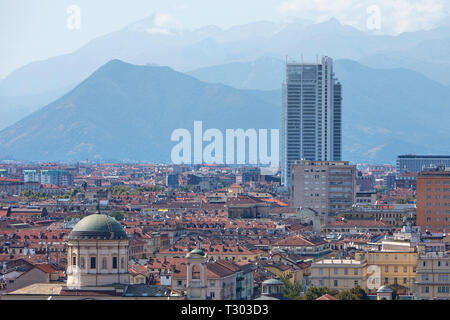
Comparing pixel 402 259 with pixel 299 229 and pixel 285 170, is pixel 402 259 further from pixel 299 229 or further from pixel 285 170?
pixel 285 170

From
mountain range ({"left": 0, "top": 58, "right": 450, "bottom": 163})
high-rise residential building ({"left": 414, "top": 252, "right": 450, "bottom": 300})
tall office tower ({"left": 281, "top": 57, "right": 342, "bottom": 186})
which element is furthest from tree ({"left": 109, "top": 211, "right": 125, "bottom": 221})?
mountain range ({"left": 0, "top": 58, "right": 450, "bottom": 163})

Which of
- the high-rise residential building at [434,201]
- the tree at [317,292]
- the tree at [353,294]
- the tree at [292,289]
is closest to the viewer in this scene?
the tree at [353,294]

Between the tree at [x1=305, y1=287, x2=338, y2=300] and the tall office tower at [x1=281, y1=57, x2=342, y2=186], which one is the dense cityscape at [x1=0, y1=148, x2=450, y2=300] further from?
the tall office tower at [x1=281, y1=57, x2=342, y2=186]

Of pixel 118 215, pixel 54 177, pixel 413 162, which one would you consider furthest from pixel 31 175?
pixel 118 215

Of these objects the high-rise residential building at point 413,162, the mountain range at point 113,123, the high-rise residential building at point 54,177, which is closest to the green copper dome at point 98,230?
the high-rise residential building at point 54,177

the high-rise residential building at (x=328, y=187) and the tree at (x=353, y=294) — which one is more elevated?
the high-rise residential building at (x=328, y=187)

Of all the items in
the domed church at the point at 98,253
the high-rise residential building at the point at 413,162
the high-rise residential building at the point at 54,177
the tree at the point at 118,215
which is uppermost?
the high-rise residential building at the point at 413,162

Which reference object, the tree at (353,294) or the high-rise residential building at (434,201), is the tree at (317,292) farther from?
the high-rise residential building at (434,201)
